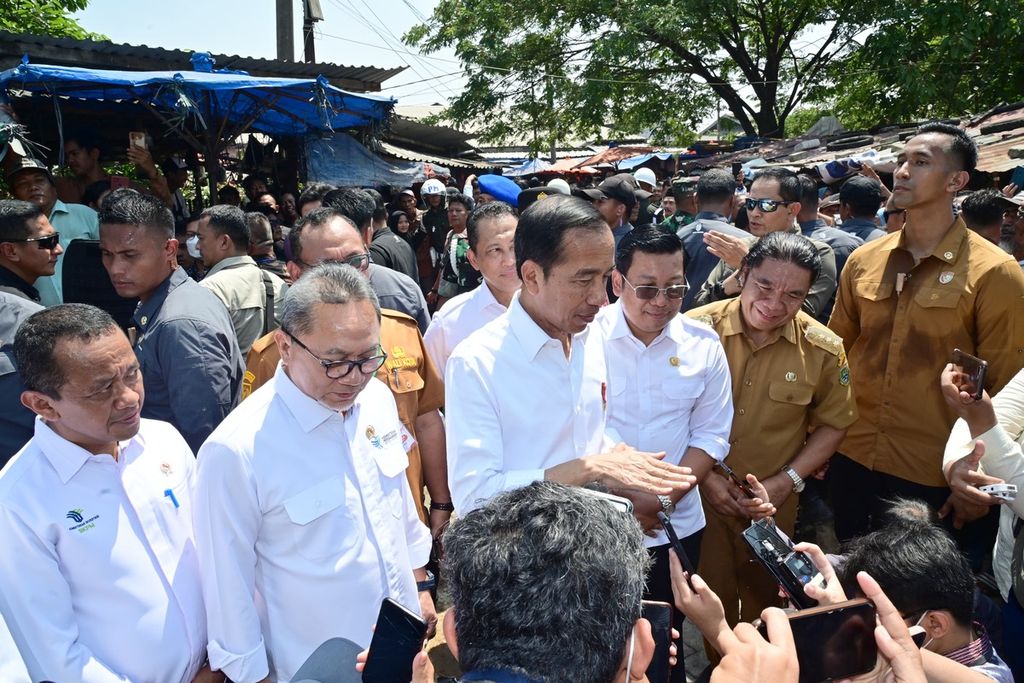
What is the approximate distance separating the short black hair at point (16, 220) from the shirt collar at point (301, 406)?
2300mm

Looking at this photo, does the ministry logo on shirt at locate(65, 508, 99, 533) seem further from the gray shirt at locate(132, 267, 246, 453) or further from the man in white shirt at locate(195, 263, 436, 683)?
the gray shirt at locate(132, 267, 246, 453)

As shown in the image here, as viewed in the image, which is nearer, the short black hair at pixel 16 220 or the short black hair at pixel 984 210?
the short black hair at pixel 16 220

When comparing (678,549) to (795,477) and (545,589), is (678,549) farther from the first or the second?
(795,477)

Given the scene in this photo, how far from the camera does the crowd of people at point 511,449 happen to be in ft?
4.93

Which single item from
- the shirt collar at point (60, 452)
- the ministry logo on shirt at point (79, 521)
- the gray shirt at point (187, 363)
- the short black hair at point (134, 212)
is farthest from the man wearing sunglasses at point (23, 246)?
the ministry logo on shirt at point (79, 521)

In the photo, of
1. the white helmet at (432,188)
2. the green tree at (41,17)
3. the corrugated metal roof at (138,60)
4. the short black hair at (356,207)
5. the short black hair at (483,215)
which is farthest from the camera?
the green tree at (41,17)

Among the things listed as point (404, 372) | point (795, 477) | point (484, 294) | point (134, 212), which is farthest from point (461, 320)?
point (795, 477)

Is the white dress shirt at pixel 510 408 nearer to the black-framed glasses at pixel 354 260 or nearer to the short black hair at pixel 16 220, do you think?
the black-framed glasses at pixel 354 260

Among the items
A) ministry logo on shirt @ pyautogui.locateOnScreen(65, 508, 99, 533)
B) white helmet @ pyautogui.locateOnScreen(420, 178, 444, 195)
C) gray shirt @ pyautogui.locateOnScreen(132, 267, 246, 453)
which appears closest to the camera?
ministry logo on shirt @ pyautogui.locateOnScreen(65, 508, 99, 533)

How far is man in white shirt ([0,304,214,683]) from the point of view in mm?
1854

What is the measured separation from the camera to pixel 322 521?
2064 mm

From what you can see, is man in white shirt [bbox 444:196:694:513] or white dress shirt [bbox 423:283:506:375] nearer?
man in white shirt [bbox 444:196:694:513]

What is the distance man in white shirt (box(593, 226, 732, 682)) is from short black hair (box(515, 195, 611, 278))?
64cm

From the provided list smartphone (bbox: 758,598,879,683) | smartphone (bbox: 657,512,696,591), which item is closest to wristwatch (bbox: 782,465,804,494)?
smartphone (bbox: 657,512,696,591)
